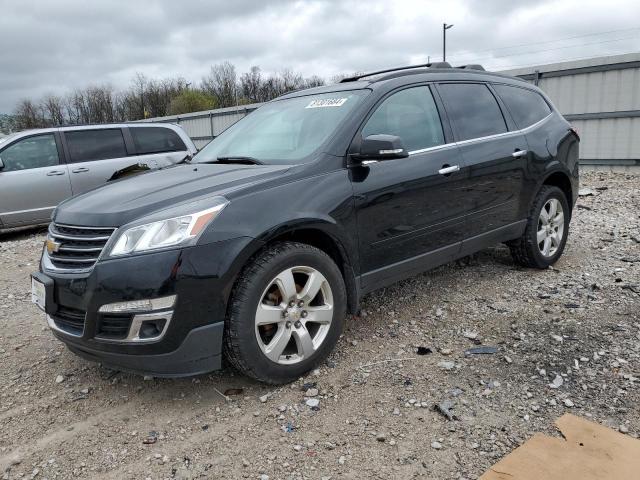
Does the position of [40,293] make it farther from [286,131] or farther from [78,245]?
[286,131]

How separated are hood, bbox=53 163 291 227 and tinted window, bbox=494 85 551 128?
2.49 metres

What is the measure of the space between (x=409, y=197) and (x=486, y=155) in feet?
3.29

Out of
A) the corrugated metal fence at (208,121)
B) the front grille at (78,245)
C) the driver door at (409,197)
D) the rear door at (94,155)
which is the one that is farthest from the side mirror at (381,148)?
the corrugated metal fence at (208,121)

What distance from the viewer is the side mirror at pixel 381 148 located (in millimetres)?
3084

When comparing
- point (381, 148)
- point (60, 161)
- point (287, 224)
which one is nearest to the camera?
point (287, 224)

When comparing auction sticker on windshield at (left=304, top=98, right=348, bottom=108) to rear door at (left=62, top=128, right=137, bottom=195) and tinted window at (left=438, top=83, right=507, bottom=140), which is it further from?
rear door at (left=62, top=128, right=137, bottom=195)

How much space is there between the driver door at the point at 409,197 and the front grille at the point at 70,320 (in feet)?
5.40

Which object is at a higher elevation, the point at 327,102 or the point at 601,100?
the point at 327,102

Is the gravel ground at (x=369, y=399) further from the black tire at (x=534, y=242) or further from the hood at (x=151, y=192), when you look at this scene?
the hood at (x=151, y=192)

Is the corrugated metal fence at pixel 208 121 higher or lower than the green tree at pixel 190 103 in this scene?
lower

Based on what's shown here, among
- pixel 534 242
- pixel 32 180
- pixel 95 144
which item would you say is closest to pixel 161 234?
pixel 534 242

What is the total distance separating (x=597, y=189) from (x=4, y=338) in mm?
8754

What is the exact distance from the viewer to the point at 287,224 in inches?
111

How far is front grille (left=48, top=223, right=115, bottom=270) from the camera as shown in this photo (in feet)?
8.63
